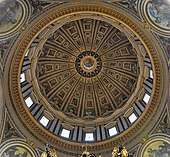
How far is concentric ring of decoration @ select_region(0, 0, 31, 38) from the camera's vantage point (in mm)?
19953

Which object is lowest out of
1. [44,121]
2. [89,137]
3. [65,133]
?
[89,137]

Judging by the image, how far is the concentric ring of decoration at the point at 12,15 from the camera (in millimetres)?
19953

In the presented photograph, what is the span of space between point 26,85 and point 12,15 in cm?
512

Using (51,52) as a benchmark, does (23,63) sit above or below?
→ below

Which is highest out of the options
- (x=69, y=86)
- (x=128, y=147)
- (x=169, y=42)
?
(x=69, y=86)

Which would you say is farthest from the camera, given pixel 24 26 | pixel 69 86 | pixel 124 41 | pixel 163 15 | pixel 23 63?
pixel 69 86

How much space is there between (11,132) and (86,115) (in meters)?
5.88

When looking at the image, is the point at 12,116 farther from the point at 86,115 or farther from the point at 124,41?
the point at 124,41

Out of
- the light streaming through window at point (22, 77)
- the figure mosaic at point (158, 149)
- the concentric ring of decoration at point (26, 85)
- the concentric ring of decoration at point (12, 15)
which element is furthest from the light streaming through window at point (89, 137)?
the concentric ring of decoration at point (12, 15)

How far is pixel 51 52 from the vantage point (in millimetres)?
27641

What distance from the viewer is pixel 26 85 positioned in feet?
80.6

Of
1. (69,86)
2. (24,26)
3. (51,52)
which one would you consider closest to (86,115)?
(69,86)

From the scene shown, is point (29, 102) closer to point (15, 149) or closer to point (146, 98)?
point (15, 149)

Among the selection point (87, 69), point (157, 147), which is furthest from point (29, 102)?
point (157, 147)
